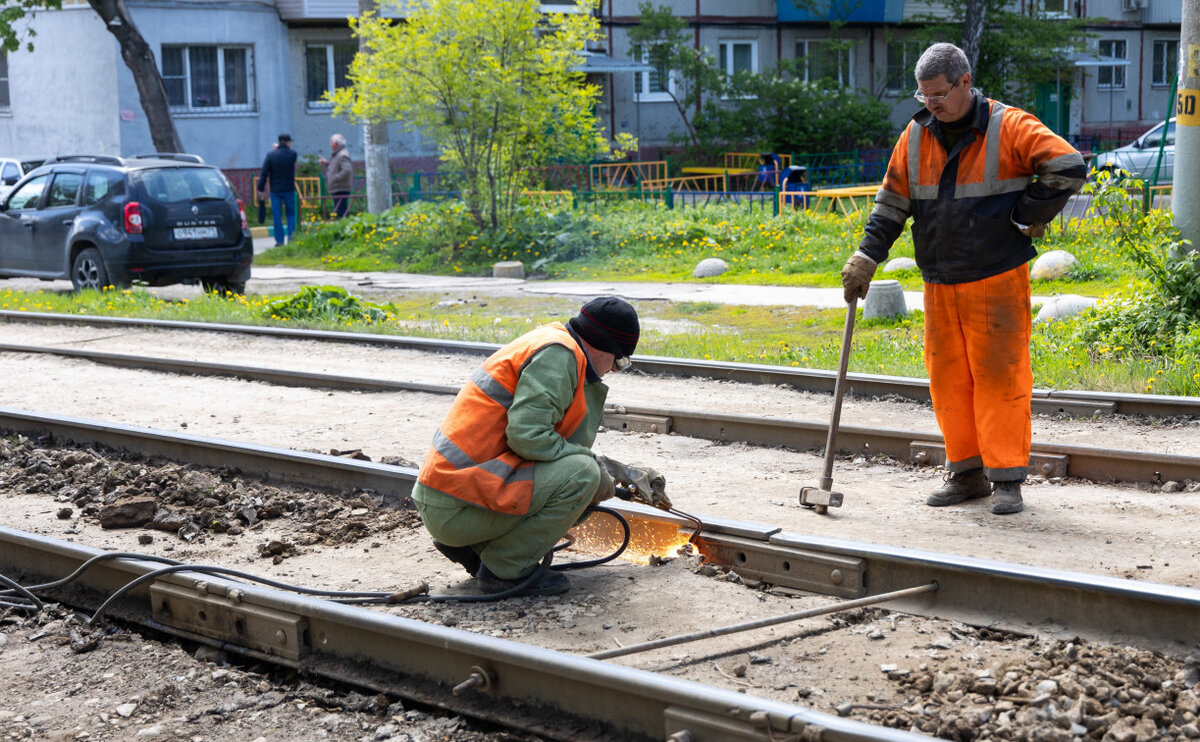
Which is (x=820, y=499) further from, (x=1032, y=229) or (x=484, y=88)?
(x=484, y=88)

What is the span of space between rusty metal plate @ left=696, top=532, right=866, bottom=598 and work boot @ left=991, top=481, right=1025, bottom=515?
1.25 meters

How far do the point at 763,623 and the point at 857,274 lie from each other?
2083 millimetres

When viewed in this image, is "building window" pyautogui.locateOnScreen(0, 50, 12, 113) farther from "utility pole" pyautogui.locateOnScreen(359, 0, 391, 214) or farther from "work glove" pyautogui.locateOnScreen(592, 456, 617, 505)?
"work glove" pyautogui.locateOnScreen(592, 456, 617, 505)

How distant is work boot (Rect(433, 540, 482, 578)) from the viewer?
5.10 m

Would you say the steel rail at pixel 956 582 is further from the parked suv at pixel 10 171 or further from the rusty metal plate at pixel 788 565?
the parked suv at pixel 10 171

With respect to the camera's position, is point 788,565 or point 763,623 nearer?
point 763,623

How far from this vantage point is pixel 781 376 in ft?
30.3

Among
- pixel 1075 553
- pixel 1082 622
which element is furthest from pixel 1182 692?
pixel 1075 553

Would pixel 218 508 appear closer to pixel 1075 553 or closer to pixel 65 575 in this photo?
pixel 65 575

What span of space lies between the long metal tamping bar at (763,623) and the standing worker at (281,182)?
1884 cm

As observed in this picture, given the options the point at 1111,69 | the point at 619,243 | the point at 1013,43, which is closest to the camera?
the point at 619,243

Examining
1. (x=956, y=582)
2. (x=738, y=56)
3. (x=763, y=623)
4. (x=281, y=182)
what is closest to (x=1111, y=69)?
(x=738, y=56)

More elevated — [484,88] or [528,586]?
[484,88]

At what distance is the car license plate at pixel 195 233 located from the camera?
16219 millimetres
